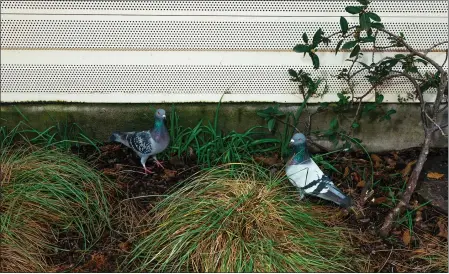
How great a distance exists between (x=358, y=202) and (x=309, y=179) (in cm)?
41

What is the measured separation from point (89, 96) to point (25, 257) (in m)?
1.42

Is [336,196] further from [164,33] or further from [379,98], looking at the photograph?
[164,33]

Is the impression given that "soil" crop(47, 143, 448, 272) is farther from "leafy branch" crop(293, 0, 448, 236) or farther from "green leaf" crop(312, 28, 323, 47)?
"green leaf" crop(312, 28, 323, 47)

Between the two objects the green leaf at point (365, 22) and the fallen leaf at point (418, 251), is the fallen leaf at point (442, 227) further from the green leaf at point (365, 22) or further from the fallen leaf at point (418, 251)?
the green leaf at point (365, 22)

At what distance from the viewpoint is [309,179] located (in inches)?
166

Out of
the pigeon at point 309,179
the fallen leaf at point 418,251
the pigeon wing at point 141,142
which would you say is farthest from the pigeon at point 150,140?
the fallen leaf at point 418,251

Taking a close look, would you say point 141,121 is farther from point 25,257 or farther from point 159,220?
point 25,257

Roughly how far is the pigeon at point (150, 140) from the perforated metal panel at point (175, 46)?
334 millimetres

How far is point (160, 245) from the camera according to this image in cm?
392

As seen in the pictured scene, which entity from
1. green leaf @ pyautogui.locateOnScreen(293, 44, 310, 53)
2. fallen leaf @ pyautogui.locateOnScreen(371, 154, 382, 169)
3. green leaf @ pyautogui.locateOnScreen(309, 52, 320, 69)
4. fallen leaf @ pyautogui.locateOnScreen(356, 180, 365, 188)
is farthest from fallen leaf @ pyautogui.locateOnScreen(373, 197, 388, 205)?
green leaf @ pyautogui.locateOnScreen(293, 44, 310, 53)

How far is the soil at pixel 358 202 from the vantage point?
399 cm

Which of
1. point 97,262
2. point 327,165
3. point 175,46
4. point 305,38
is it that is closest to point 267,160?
point 327,165

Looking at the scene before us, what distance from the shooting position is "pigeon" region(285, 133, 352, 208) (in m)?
4.21

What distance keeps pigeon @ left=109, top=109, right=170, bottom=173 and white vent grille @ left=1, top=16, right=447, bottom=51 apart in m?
0.54
